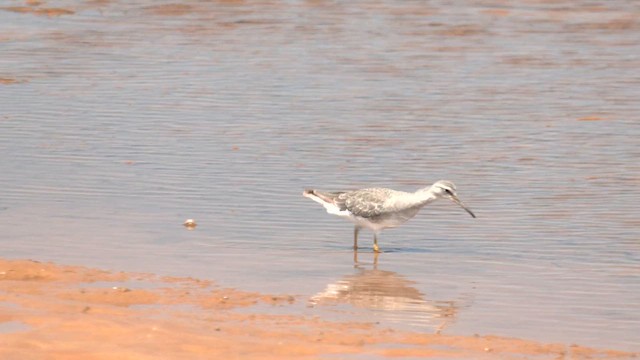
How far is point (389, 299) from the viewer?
1040cm

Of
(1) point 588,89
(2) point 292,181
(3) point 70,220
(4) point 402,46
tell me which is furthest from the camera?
(4) point 402,46

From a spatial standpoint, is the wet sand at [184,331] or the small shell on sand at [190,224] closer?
the wet sand at [184,331]

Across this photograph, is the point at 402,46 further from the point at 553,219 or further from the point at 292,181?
the point at 553,219

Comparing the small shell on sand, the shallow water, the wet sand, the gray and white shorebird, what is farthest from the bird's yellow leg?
the wet sand

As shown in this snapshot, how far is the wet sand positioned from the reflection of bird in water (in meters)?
0.42

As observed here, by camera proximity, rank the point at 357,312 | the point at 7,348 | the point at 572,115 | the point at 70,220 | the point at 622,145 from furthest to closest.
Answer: the point at 572,115
the point at 622,145
the point at 70,220
the point at 357,312
the point at 7,348

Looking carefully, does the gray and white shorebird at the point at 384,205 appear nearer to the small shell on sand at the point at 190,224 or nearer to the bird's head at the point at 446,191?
the bird's head at the point at 446,191

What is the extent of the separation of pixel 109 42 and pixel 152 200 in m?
11.1

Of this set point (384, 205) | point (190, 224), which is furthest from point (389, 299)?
point (190, 224)

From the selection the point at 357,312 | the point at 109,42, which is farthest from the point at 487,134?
the point at 109,42

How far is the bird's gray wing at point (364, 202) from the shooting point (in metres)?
12.3

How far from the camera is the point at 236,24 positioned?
87.7 ft

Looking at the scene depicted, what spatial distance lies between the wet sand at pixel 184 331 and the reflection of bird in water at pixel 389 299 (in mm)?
417

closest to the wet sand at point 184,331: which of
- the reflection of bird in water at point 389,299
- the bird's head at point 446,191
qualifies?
the reflection of bird in water at point 389,299
